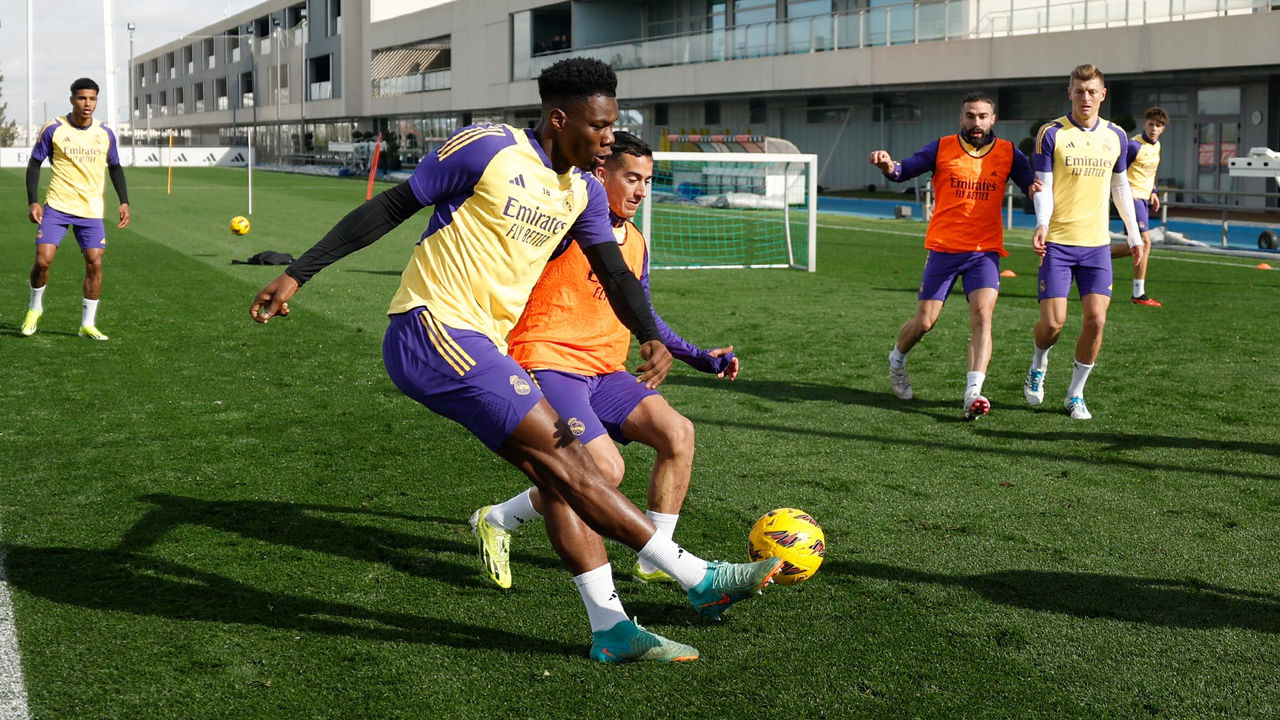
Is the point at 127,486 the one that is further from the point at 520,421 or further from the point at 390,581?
the point at 520,421

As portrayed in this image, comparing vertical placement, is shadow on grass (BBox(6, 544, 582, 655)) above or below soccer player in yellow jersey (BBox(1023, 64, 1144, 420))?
below

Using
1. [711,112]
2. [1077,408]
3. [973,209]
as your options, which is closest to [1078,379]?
[1077,408]

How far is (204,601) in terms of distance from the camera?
442 centimetres

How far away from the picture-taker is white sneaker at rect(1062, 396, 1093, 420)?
7750 millimetres

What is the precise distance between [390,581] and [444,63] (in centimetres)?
6449

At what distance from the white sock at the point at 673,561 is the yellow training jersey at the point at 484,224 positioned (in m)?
0.79

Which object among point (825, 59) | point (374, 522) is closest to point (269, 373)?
point (374, 522)

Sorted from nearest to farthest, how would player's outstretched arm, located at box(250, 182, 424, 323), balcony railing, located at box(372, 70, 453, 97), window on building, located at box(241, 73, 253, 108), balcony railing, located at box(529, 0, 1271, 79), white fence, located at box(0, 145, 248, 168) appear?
player's outstretched arm, located at box(250, 182, 424, 323), balcony railing, located at box(529, 0, 1271, 79), balcony railing, located at box(372, 70, 453, 97), white fence, located at box(0, 145, 248, 168), window on building, located at box(241, 73, 253, 108)

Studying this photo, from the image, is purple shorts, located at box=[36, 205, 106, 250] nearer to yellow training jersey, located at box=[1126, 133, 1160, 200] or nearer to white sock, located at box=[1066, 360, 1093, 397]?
white sock, located at box=[1066, 360, 1093, 397]

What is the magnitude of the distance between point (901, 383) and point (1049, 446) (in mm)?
1549

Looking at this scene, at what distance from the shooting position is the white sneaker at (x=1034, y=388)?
805cm

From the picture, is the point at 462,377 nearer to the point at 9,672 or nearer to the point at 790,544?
the point at 790,544

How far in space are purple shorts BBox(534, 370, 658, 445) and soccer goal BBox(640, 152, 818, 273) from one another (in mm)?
10210

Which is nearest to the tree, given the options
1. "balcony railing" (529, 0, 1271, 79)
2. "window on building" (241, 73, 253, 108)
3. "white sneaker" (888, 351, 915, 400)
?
"window on building" (241, 73, 253, 108)
